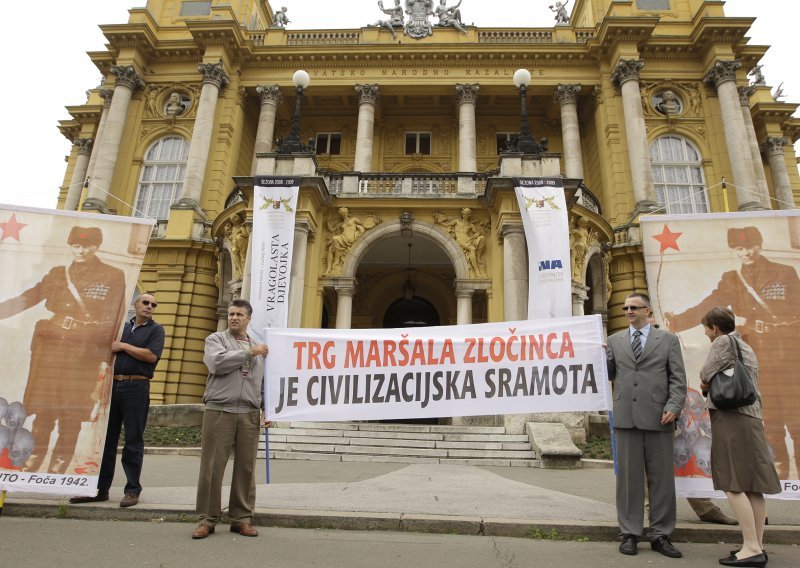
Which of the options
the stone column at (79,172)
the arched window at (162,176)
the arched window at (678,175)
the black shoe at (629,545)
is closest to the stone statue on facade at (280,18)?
the arched window at (162,176)

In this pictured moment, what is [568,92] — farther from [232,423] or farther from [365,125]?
[232,423]

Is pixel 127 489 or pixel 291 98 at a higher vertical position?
pixel 291 98

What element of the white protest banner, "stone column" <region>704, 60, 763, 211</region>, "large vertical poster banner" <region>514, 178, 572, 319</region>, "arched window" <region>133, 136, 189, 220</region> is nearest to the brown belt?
the white protest banner

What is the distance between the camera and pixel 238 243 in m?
16.5

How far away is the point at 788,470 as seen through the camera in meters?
5.10

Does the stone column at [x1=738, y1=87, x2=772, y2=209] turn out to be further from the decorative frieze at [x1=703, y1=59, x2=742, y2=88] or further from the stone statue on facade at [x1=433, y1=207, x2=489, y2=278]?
the stone statue on facade at [x1=433, y1=207, x2=489, y2=278]

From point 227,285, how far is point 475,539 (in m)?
16.1

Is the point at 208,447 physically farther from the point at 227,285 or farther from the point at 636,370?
the point at 227,285

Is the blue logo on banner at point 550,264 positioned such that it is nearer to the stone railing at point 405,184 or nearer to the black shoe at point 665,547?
the stone railing at point 405,184

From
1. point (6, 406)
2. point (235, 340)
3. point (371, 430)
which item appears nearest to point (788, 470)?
point (235, 340)

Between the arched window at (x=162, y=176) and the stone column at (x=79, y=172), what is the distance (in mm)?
5600

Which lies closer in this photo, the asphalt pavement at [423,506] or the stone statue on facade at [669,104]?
the asphalt pavement at [423,506]

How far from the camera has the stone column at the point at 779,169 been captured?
27.4m

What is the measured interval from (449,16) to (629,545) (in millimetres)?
28727
